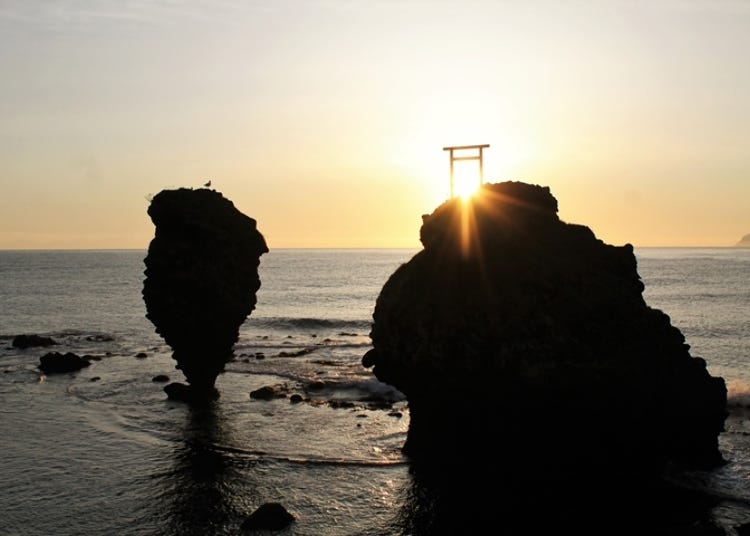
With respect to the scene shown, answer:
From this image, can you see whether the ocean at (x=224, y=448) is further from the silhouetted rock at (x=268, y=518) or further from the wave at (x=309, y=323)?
the wave at (x=309, y=323)

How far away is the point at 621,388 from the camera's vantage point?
23266 mm

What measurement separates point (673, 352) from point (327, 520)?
14.4 metres

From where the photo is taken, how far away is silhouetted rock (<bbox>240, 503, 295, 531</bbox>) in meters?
20.2

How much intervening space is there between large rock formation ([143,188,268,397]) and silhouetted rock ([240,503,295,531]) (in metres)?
19.7

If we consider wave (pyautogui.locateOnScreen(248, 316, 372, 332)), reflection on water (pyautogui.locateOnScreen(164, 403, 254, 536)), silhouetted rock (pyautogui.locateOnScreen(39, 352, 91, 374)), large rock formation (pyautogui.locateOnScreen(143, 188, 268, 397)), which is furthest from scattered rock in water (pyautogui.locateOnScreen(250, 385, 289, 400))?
wave (pyautogui.locateOnScreen(248, 316, 372, 332))

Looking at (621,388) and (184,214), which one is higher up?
(184,214)

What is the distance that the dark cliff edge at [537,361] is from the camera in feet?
76.4

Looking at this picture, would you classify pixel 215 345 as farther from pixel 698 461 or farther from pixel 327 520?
pixel 698 461

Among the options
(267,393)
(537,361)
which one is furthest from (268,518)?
(267,393)

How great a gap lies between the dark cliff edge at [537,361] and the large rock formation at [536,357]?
1.9 inches

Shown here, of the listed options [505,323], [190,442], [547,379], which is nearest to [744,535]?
[547,379]

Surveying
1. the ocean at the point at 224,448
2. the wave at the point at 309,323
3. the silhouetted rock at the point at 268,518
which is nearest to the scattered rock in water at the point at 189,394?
the ocean at the point at 224,448

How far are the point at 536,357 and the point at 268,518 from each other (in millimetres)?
10398

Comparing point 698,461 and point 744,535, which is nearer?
point 744,535
